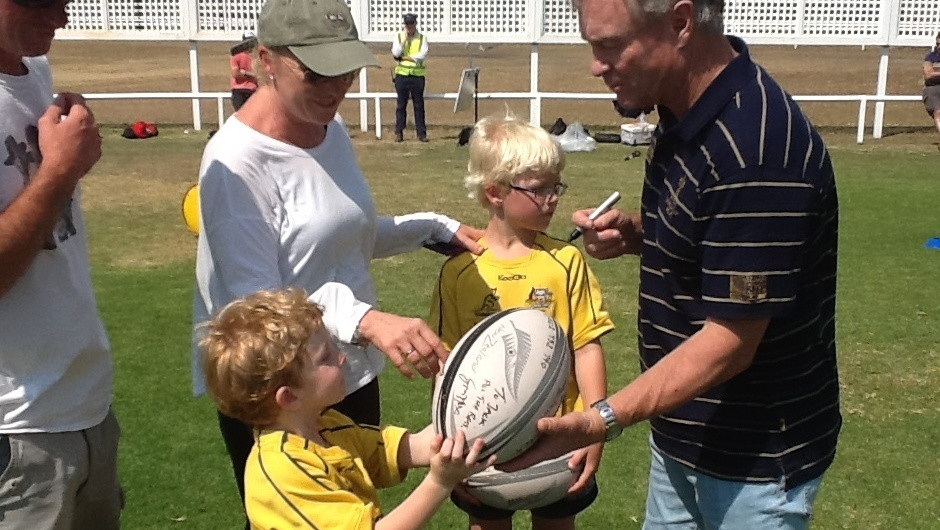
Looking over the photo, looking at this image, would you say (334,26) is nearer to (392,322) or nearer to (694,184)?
(392,322)

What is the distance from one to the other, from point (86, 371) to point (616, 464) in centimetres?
317

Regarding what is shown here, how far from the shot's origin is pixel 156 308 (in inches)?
328

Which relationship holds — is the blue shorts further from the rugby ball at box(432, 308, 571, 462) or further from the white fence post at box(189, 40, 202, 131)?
the white fence post at box(189, 40, 202, 131)

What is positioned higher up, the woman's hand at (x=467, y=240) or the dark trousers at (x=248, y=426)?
the woman's hand at (x=467, y=240)

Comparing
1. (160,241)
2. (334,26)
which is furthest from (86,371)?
(160,241)

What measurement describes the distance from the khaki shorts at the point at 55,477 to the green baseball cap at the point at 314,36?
1246mm

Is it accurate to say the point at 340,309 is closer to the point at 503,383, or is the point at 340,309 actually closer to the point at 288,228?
the point at 288,228

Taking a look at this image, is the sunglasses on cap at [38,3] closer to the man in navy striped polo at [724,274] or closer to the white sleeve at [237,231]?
the white sleeve at [237,231]

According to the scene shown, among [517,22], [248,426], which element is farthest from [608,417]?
[517,22]

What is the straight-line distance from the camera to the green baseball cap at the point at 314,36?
3.12 meters

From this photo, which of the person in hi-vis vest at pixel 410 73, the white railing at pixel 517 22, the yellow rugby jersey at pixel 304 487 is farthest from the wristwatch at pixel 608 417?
the white railing at pixel 517 22

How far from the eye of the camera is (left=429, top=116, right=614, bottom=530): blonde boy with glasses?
3.81 meters

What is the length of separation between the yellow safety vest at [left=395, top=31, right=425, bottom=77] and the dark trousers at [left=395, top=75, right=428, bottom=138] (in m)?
0.14

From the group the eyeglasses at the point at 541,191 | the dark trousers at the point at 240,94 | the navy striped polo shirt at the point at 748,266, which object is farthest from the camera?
the dark trousers at the point at 240,94
